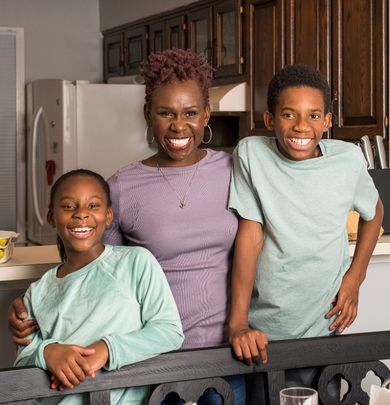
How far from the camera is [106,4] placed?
→ 19.9 feet

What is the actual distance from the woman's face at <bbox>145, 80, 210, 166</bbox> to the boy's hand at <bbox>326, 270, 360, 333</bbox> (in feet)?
1.47

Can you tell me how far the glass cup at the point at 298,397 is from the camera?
1326mm

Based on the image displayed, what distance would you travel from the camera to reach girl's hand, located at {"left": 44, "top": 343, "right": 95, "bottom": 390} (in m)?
1.46

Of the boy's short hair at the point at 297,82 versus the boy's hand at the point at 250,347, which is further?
the boy's short hair at the point at 297,82

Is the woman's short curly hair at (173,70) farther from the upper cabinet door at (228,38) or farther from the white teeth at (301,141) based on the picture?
the upper cabinet door at (228,38)

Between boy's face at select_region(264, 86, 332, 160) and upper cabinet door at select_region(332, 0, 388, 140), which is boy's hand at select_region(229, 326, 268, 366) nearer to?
boy's face at select_region(264, 86, 332, 160)

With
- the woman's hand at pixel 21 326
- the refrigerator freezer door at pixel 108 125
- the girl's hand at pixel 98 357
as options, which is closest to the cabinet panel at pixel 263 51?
the refrigerator freezer door at pixel 108 125

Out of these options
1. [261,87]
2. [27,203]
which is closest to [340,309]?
[261,87]

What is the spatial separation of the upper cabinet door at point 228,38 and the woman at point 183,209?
8.35 feet

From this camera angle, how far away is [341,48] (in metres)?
3.57

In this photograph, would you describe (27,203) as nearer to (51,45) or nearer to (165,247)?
(51,45)

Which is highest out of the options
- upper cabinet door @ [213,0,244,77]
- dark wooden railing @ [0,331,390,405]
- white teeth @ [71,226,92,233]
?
upper cabinet door @ [213,0,244,77]

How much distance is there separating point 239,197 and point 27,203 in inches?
180

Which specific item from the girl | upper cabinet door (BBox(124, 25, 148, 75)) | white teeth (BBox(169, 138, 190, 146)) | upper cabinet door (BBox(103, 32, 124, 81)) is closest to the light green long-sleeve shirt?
the girl
